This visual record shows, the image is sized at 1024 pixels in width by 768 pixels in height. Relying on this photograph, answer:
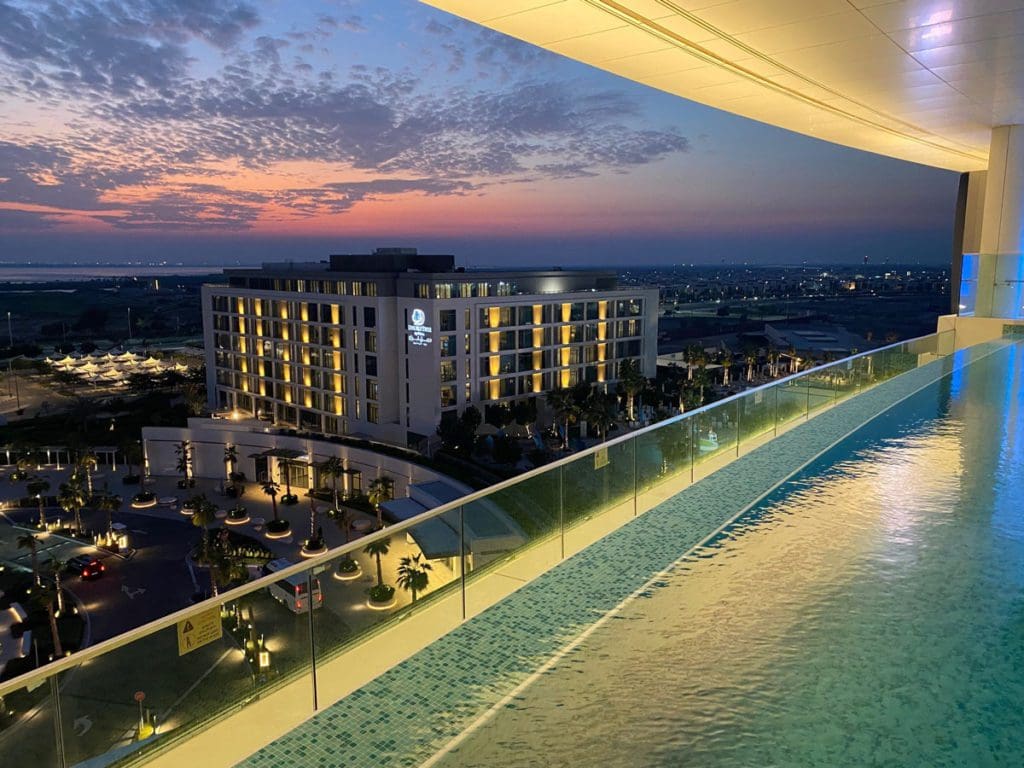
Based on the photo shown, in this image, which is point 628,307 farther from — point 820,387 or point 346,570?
point 346,570

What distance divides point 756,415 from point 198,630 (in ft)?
20.8

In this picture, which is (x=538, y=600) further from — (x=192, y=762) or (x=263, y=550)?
(x=263, y=550)

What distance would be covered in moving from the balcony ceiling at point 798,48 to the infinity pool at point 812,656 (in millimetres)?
3677

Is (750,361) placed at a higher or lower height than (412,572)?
lower

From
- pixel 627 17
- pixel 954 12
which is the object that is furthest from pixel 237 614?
pixel 954 12

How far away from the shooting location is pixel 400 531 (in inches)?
135

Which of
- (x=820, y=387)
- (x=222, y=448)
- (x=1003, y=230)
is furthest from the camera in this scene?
(x=222, y=448)

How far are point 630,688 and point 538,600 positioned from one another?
1075mm

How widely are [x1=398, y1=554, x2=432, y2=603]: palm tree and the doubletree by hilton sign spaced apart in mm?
34947

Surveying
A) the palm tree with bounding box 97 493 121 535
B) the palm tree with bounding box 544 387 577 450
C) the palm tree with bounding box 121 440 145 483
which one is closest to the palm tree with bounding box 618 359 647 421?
the palm tree with bounding box 544 387 577 450

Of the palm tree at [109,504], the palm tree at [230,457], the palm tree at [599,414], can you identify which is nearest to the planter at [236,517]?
the palm tree at [109,504]

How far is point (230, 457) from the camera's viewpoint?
4075cm

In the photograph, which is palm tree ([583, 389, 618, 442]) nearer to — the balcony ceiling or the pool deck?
the balcony ceiling

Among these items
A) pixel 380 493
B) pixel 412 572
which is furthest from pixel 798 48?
pixel 380 493
